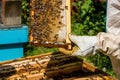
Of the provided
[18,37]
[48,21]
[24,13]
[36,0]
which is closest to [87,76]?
[48,21]

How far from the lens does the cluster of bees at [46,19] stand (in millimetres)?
4008

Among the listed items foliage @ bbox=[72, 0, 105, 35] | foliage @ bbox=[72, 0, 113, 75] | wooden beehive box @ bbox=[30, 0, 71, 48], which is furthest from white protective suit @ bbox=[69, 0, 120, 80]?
foliage @ bbox=[72, 0, 105, 35]

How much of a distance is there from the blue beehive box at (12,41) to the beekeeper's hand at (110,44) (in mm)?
2533

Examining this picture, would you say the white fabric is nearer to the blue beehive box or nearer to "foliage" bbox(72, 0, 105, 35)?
the blue beehive box

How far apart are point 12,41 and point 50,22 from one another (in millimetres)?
1085

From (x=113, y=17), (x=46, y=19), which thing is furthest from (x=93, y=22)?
(x=113, y=17)

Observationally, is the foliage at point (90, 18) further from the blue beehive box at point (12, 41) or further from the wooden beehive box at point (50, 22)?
the wooden beehive box at point (50, 22)

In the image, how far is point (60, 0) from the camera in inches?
165

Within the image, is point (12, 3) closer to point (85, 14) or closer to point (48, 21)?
point (48, 21)

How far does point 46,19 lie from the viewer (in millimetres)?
4160

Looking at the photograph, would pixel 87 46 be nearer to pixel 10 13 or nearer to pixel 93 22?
pixel 10 13

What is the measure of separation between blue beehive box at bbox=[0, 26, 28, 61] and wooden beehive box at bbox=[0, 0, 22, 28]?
12 centimetres

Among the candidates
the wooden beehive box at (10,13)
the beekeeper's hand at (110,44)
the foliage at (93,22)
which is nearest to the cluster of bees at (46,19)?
the wooden beehive box at (10,13)

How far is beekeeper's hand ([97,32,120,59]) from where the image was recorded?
8.42 feet
